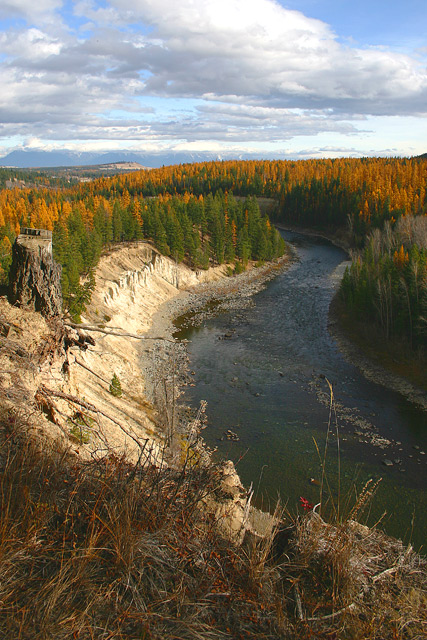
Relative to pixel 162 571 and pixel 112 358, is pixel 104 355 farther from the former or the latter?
pixel 162 571

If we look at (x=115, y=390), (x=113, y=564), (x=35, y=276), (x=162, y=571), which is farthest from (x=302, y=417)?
(x=113, y=564)

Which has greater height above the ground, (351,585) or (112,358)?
(351,585)

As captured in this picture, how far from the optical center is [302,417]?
85.9ft

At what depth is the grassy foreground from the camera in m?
3.73

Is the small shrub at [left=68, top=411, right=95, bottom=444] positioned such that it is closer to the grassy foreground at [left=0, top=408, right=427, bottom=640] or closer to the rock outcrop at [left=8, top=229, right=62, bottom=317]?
the rock outcrop at [left=8, top=229, right=62, bottom=317]

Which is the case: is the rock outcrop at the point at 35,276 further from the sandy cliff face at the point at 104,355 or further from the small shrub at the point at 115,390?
the small shrub at the point at 115,390

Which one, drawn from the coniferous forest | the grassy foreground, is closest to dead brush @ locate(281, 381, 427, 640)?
the grassy foreground

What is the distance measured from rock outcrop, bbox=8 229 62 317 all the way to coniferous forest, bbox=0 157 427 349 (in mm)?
23914

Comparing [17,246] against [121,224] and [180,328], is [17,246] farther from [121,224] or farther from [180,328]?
[121,224]

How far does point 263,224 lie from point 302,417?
59154mm

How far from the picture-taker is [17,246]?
9242 mm

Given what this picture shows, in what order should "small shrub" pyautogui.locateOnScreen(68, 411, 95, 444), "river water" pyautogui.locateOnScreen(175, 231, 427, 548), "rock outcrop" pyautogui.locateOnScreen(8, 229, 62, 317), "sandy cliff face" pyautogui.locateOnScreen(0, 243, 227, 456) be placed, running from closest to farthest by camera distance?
1. "sandy cliff face" pyautogui.locateOnScreen(0, 243, 227, 456)
2. "rock outcrop" pyautogui.locateOnScreen(8, 229, 62, 317)
3. "small shrub" pyautogui.locateOnScreen(68, 411, 95, 444)
4. "river water" pyautogui.locateOnScreen(175, 231, 427, 548)

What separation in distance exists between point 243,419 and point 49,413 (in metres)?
17.3

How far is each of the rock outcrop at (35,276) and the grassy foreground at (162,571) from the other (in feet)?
16.0
